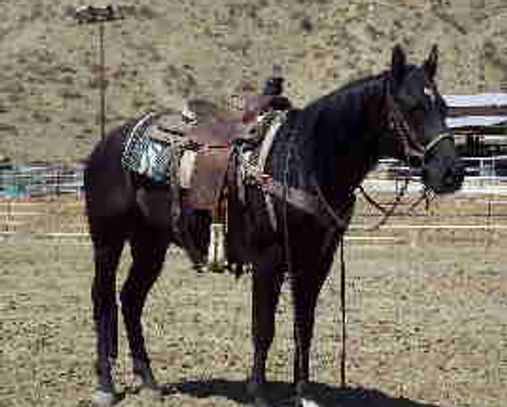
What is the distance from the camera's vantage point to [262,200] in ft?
24.4

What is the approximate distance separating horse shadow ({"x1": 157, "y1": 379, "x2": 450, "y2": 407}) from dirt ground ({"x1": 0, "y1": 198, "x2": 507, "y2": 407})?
0.6 inches

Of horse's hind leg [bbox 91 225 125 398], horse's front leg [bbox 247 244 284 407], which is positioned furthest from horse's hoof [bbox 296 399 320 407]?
horse's hind leg [bbox 91 225 125 398]

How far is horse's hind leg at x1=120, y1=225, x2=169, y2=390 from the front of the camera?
8797 mm

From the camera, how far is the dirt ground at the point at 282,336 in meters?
8.70

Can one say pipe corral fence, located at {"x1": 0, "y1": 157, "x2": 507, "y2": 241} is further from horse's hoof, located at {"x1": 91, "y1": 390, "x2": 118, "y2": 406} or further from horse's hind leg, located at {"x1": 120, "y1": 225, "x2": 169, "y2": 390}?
horse's hoof, located at {"x1": 91, "y1": 390, "x2": 118, "y2": 406}

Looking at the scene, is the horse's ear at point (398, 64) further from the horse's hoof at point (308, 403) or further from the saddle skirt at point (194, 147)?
the horse's hoof at point (308, 403)

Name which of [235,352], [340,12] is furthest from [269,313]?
[340,12]

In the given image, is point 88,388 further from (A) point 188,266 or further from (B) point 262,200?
(A) point 188,266

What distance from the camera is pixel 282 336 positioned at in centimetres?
1112

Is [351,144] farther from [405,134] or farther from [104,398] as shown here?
[104,398]

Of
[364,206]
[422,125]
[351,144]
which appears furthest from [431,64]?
[364,206]

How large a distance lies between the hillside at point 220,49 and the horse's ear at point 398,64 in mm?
52747

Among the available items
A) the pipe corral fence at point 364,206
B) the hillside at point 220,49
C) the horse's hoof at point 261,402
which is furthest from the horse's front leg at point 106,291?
the hillside at point 220,49

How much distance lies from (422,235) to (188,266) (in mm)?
6391
